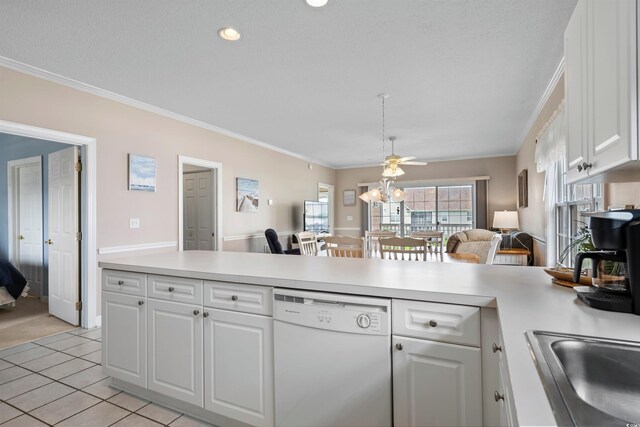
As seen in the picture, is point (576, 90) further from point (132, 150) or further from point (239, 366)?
point (132, 150)

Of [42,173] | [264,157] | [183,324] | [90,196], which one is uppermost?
[264,157]

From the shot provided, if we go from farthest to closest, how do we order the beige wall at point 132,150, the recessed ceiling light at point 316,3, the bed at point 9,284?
the bed at point 9,284, the beige wall at point 132,150, the recessed ceiling light at point 316,3

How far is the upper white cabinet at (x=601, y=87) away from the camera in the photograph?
2.99 ft

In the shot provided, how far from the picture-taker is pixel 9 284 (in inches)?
153

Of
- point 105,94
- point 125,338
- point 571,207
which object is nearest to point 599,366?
point 125,338

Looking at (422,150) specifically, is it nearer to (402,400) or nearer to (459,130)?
(459,130)

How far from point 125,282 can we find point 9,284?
3149 mm

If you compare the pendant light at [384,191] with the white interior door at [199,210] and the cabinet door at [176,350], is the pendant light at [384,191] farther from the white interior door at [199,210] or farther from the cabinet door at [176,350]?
the cabinet door at [176,350]

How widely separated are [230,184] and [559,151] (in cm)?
429

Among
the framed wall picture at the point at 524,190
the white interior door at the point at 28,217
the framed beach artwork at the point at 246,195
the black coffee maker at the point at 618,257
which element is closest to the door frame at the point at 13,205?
the white interior door at the point at 28,217

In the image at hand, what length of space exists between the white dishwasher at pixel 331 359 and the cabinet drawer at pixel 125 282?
3.15ft

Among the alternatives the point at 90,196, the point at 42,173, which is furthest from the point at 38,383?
the point at 42,173

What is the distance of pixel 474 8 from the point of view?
2.11 m

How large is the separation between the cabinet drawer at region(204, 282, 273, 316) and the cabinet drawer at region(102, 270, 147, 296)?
52 centimetres
